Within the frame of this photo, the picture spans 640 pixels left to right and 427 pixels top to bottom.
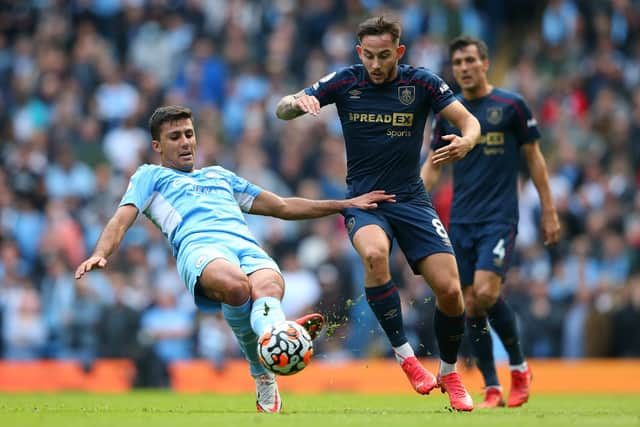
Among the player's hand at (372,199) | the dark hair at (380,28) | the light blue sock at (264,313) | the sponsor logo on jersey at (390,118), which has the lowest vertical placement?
the light blue sock at (264,313)

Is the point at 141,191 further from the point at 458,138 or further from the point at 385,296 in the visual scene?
the point at 458,138

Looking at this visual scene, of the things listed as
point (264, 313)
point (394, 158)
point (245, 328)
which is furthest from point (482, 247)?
point (264, 313)

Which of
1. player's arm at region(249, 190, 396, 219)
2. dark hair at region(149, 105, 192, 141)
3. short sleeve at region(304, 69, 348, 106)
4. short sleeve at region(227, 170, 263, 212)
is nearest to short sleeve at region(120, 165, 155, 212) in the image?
dark hair at region(149, 105, 192, 141)

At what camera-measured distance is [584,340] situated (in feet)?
57.3

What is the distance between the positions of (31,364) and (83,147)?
182 inches

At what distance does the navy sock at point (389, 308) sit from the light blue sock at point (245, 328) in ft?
3.26

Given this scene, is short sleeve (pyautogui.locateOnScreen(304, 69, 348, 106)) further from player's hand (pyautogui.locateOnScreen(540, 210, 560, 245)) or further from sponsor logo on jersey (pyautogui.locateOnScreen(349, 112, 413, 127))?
player's hand (pyautogui.locateOnScreen(540, 210, 560, 245))

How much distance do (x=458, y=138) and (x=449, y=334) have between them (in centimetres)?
179

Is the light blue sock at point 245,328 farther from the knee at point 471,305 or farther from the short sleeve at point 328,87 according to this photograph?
the knee at point 471,305

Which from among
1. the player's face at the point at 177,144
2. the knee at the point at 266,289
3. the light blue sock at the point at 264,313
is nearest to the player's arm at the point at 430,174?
the player's face at the point at 177,144

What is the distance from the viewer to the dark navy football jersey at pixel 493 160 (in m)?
11.5

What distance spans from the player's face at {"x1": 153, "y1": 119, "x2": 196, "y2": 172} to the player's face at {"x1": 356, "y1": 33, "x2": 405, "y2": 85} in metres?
1.54

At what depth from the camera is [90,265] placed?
8.82 meters

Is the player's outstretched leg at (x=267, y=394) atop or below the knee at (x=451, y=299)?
below
